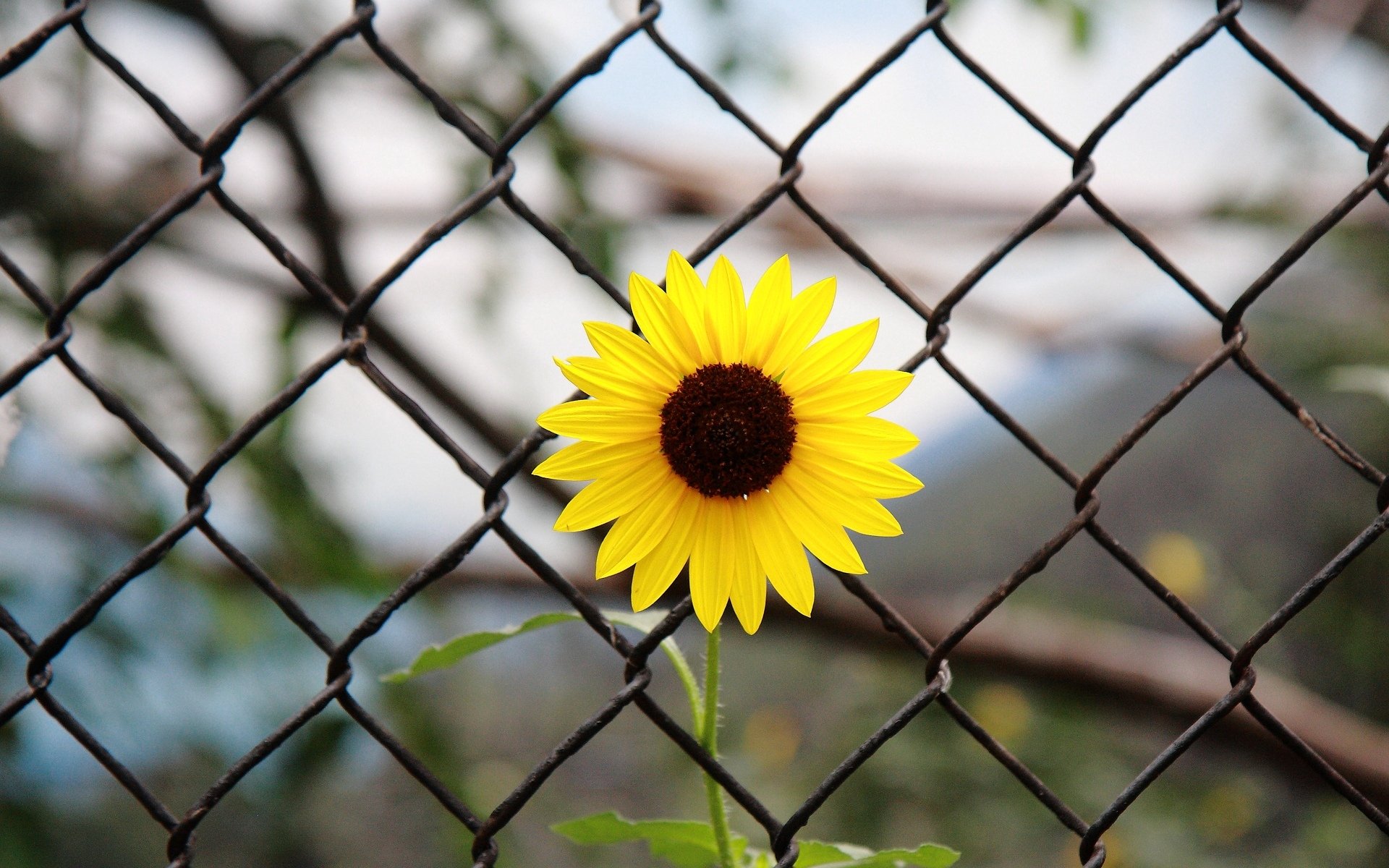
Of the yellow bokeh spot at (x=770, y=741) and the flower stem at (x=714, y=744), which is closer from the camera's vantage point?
the flower stem at (x=714, y=744)

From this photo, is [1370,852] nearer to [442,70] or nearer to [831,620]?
[831,620]

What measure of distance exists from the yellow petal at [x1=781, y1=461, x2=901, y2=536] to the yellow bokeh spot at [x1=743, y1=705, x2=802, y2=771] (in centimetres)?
225

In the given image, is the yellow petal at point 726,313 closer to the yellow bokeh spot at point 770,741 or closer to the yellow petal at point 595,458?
the yellow petal at point 595,458

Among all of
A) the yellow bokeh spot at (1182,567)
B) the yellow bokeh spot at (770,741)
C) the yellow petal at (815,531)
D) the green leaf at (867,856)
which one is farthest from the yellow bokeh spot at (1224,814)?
the yellow petal at (815,531)

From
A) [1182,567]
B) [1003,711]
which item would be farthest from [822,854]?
[1182,567]

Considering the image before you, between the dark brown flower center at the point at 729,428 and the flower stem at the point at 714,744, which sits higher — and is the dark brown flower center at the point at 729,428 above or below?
above

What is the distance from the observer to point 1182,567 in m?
2.66

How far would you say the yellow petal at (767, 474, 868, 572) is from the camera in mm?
439

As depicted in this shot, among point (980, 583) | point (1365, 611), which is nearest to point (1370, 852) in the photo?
point (1365, 611)

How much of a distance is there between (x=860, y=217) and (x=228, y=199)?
1.96m

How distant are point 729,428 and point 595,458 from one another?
0.06 meters

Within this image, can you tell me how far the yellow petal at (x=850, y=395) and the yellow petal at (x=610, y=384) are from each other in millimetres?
61

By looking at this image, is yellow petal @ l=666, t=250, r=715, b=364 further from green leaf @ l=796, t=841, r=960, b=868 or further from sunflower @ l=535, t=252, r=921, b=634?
green leaf @ l=796, t=841, r=960, b=868

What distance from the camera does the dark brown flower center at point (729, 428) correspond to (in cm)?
44
